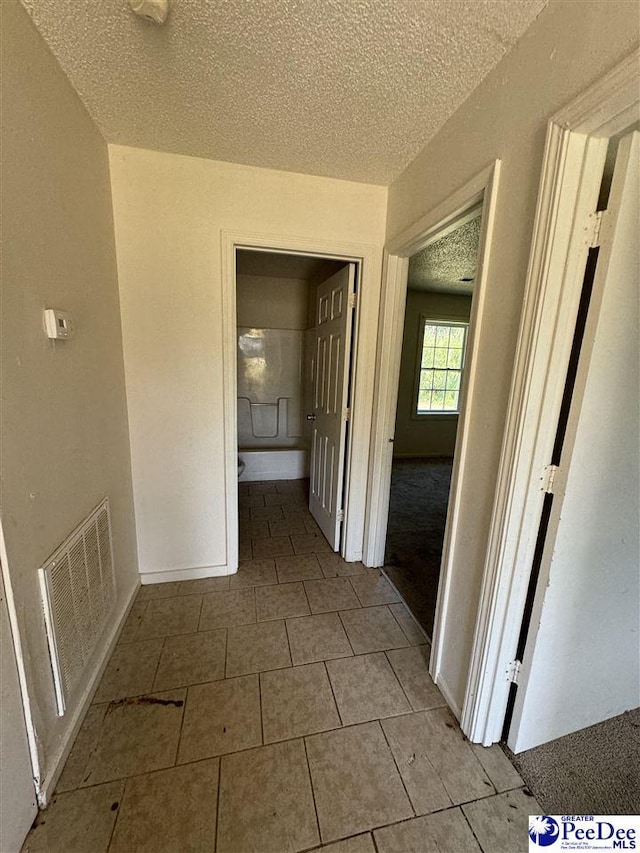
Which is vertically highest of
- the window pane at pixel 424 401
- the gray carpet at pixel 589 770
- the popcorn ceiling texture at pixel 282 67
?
the popcorn ceiling texture at pixel 282 67

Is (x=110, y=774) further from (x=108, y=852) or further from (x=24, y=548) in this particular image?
(x=24, y=548)

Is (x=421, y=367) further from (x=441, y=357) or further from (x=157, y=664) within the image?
(x=157, y=664)

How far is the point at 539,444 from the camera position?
107cm

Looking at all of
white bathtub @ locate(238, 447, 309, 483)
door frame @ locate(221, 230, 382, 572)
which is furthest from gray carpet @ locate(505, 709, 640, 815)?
white bathtub @ locate(238, 447, 309, 483)

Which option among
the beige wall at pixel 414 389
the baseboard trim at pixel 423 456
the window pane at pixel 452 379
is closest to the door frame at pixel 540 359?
the beige wall at pixel 414 389

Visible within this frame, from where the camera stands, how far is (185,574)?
87.9 inches

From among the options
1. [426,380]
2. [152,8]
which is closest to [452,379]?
[426,380]

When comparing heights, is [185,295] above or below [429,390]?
above

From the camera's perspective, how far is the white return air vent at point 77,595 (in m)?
1.17

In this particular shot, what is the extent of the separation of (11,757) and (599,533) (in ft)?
6.18

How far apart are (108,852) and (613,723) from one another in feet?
6.11

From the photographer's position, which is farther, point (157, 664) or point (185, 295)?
point (185, 295)

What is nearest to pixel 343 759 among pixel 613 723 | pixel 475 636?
pixel 475 636

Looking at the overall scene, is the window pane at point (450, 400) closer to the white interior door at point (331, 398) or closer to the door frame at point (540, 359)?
the white interior door at point (331, 398)
